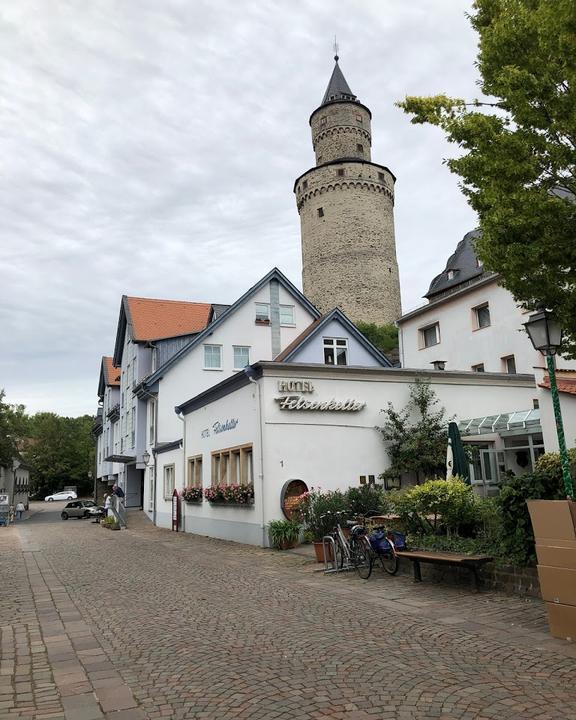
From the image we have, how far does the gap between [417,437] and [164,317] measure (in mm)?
22494

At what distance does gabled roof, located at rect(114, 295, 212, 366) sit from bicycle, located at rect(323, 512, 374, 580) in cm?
2312

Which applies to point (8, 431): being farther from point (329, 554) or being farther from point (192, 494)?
point (329, 554)

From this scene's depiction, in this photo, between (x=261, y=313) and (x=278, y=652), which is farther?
(x=261, y=313)

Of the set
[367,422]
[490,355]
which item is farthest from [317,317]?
[367,422]

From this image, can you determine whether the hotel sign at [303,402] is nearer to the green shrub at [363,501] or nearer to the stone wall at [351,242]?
the green shrub at [363,501]

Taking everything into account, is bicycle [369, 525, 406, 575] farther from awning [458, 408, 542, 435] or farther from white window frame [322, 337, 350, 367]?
white window frame [322, 337, 350, 367]

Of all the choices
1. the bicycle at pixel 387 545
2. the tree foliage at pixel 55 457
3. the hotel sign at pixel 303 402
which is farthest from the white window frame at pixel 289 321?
the tree foliage at pixel 55 457

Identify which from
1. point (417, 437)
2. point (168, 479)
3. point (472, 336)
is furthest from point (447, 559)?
point (472, 336)

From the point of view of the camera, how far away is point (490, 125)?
876 centimetres

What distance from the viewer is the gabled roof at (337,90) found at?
70.7 metres

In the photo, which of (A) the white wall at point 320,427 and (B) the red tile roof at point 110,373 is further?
(B) the red tile roof at point 110,373

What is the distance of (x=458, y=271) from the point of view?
40.2 meters

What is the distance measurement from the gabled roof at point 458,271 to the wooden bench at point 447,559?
1191 inches

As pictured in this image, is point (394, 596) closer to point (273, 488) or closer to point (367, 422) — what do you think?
point (273, 488)
